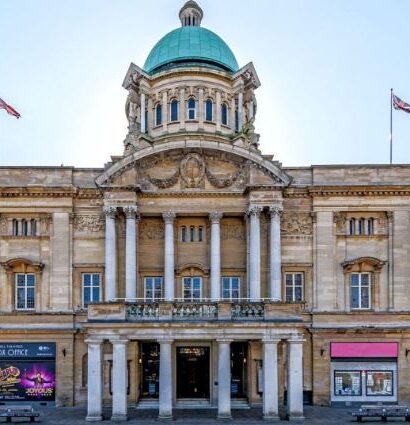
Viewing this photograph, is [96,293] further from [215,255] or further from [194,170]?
[194,170]

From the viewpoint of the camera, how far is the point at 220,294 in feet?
117

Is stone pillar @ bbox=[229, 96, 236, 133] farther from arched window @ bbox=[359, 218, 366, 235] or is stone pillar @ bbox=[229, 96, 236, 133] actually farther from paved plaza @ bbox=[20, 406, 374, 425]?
paved plaza @ bbox=[20, 406, 374, 425]

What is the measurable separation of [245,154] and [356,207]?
7.76 meters

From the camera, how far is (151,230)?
36781 millimetres

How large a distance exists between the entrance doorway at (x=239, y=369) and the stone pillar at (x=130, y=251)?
723cm

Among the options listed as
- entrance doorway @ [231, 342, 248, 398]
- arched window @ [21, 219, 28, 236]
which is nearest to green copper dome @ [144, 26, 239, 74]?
arched window @ [21, 219, 28, 236]

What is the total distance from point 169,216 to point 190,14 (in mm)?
20605

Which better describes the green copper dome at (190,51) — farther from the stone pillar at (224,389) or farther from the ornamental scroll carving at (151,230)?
the stone pillar at (224,389)

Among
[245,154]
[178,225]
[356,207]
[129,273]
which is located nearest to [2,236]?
[129,273]

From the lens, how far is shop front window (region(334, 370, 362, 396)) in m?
35.0

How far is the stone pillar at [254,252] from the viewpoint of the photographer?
3447cm

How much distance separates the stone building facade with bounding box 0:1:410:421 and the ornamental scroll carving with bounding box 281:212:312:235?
0.09 m

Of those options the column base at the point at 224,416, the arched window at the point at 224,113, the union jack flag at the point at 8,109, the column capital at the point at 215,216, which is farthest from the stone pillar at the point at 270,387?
the union jack flag at the point at 8,109

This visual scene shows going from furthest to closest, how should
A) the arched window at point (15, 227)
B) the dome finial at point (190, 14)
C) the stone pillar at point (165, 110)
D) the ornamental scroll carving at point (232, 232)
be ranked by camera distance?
the dome finial at point (190, 14), the stone pillar at point (165, 110), the ornamental scroll carving at point (232, 232), the arched window at point (15, 227)
